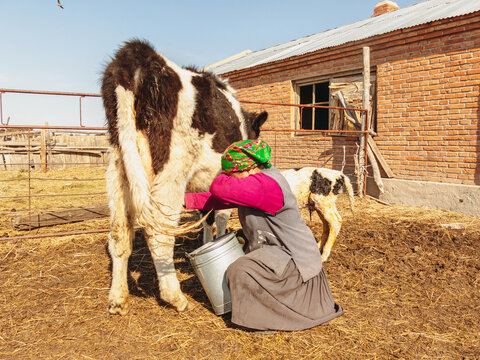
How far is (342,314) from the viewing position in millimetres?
2832

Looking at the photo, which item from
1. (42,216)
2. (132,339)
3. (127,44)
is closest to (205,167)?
(127,44)

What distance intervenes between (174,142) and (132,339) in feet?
5.15

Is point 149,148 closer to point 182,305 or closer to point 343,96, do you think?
point 182,305

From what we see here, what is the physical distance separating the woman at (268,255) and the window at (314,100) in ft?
21.7

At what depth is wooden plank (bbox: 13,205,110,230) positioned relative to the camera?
5262mm

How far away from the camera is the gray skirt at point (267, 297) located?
2500mm

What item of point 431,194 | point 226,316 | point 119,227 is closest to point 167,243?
point 119,227

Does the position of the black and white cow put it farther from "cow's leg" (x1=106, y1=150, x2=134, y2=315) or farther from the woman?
the woman

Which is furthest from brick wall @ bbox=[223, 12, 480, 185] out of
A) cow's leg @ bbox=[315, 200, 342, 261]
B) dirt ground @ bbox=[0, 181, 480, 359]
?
cow's leg @ bbox=[315, 200, 342, 261]

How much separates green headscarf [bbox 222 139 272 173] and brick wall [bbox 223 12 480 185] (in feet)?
19.2

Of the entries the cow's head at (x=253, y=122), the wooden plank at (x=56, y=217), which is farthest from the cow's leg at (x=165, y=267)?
the wooden plank at (x=56, y=217)

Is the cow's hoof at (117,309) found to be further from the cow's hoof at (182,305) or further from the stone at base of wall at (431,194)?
the stone at base of wall at (431,194)

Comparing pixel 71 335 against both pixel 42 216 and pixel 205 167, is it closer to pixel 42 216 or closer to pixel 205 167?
pixel 205 167

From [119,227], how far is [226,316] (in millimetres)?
1178
